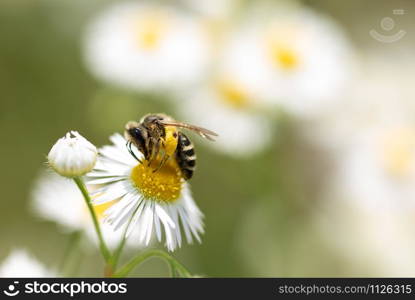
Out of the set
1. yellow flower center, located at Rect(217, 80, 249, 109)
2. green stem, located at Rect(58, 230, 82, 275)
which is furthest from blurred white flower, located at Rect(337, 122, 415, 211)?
green stem, located at Rect(58, 230, 82, 275)

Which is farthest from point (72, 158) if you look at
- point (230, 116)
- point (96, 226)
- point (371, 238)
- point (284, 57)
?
point (371, 238)

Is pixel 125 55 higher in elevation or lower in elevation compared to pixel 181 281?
higher

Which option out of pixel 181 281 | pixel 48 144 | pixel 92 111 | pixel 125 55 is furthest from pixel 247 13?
pixel 181 281

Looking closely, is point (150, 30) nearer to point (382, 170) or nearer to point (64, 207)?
point (382, 170)

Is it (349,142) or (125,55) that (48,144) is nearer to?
(125,55)

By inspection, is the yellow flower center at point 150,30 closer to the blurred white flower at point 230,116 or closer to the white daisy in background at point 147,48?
the white daisy in background at point 147,48

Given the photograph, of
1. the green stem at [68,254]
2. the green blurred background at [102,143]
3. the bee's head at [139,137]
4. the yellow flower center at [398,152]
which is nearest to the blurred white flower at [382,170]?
the yellow flower center at [398,152]
